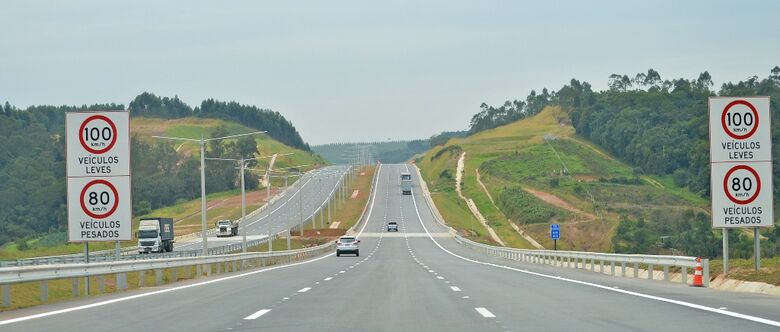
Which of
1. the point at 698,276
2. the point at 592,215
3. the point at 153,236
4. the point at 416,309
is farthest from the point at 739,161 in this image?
the point at 592,215

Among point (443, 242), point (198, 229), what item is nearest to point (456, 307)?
point (443, 242)

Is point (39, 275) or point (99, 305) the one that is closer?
point (99, 305)

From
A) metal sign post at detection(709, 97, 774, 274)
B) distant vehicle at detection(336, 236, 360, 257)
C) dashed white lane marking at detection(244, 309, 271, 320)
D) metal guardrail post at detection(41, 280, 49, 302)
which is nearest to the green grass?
metal sign post at detection(709, 97, 774, 274)

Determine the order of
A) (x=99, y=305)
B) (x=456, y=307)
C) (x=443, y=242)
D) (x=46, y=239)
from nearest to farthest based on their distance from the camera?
(x=456, y=307) → (x=99, y=305) → (x=443, y=242) → (x=46, y=239)

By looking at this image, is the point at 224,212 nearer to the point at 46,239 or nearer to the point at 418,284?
the point at 46,239

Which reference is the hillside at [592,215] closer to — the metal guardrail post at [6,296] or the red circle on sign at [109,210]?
the red circle on sign at [109,210]

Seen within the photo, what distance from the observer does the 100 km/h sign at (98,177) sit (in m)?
31.6

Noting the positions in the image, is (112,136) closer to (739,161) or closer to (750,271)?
(739,161)

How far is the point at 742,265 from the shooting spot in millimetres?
32500

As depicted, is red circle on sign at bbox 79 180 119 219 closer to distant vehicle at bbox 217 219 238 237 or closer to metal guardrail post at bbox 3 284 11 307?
metal guardrail post at bbox 3 284 11 307

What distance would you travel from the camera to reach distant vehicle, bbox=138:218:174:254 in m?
105

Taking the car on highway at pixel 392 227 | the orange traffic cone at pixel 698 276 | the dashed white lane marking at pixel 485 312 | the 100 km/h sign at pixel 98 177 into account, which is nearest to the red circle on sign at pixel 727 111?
the orange traffic cone at pixel 698 276

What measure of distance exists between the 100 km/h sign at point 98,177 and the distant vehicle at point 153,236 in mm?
73732

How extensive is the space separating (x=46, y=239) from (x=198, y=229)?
67.4 ft
